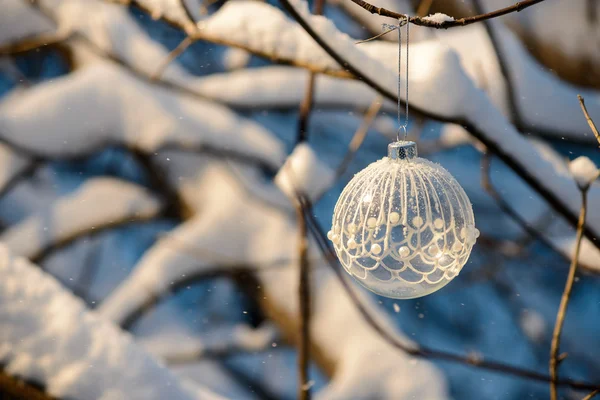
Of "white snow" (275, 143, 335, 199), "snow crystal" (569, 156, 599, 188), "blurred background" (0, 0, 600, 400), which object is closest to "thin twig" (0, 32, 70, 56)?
"blurred background" (0, 0, 600, 400)

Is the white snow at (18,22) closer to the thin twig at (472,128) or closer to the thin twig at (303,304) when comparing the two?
the thin twig at (303,304)

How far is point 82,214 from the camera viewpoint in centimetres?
145

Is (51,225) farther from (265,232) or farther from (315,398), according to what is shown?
(315,398)

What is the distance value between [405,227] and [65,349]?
25.2 inches

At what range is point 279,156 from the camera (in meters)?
1.36

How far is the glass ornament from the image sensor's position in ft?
2.00

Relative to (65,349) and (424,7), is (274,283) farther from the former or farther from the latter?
(424,7)

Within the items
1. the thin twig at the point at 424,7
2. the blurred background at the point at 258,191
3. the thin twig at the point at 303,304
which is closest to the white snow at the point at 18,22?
the blurred background at the point at 258,191

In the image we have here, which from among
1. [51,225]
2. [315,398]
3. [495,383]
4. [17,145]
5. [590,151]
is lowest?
[315,398]

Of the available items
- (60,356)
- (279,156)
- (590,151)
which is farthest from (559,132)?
(60,356)

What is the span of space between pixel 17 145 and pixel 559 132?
1.28 meters

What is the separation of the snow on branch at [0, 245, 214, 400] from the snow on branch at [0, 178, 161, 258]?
0.41 m

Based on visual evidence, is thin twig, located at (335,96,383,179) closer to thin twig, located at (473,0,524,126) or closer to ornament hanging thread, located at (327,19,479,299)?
thin twig, located at (473,0,524,126)

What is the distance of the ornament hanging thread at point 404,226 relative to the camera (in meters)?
0.61
